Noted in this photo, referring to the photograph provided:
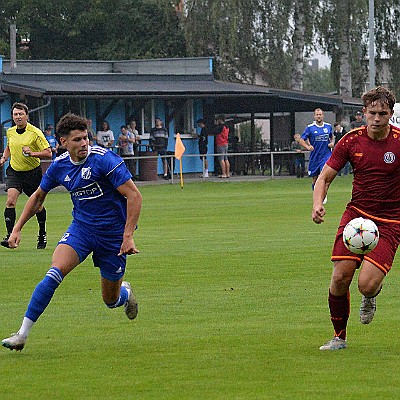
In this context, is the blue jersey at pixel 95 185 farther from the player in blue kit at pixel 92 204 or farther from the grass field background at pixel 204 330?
the grass field background at pixel 204 330

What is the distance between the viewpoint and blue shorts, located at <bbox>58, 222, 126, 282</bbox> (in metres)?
8.92

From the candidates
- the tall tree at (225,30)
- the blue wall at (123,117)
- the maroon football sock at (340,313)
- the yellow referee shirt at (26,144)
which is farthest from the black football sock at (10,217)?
the tall tree at (225,30)

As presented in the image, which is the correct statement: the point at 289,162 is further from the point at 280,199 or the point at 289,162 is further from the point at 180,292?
the point at 180,292

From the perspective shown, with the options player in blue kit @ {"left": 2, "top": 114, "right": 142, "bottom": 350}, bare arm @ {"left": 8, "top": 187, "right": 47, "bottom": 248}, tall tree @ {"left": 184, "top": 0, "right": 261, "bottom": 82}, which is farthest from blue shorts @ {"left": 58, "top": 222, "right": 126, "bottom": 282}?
tall tree @ {"left": 184, "top": 0, "right": 261, "bottom": 82}

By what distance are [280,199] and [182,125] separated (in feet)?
54.0

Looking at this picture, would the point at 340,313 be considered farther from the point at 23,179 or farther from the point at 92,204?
the point at 23,179

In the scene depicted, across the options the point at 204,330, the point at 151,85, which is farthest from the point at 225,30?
the point at 204,330

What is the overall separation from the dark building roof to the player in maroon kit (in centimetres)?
3010

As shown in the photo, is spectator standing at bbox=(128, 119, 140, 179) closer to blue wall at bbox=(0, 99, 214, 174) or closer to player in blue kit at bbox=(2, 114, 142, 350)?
blue wall at bbox=(0, 99, 214, 174)

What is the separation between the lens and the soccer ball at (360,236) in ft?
27.0

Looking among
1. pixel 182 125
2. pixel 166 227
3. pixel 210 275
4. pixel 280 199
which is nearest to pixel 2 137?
pixel 182 125

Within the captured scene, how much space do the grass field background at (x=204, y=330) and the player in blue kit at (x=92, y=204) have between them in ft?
2.10

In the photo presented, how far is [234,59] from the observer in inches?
2082

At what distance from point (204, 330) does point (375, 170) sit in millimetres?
2058
